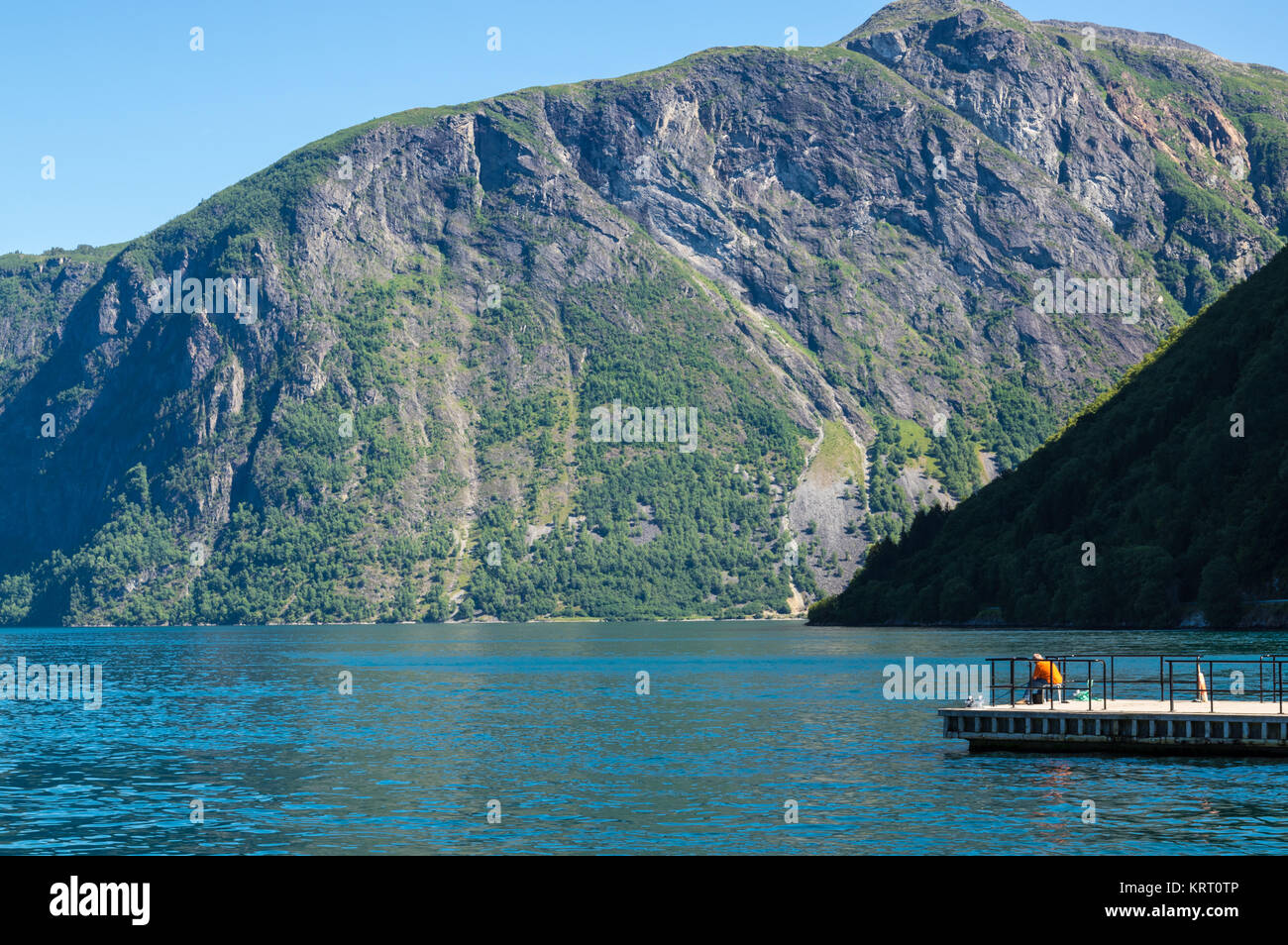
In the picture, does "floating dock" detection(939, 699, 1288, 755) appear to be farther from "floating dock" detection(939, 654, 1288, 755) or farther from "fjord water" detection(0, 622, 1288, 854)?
"fjord water" detection(0, 622, 1288, 854)

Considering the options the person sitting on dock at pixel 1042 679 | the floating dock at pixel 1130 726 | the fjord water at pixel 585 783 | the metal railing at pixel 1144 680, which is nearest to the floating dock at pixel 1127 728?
the floating dock at pixel 1130 726

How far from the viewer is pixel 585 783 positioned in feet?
205

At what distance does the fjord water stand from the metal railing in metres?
5.00

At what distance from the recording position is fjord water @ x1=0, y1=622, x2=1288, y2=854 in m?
47.7

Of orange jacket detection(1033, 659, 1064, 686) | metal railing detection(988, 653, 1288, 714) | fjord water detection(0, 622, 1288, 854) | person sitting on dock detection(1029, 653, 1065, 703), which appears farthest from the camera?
orange jacket detection(1033, 659, 1064, 686)

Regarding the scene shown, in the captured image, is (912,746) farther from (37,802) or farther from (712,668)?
(712,668)

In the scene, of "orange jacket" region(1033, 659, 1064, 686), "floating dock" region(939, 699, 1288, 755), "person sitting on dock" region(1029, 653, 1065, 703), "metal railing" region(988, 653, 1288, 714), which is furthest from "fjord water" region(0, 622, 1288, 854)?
"orange jacket" region(1033, 659, 1064, 686)

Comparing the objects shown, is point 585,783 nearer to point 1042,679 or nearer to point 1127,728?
point 1042,679

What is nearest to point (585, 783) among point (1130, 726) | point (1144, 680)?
point (1130, 726)

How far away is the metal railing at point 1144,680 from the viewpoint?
71688 mm

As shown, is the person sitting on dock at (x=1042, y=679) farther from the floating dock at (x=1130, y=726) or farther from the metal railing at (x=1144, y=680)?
the floating dock at (x=1130, y=726)

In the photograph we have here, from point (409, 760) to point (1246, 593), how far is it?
140016mm

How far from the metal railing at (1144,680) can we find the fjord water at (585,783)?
500 cm
